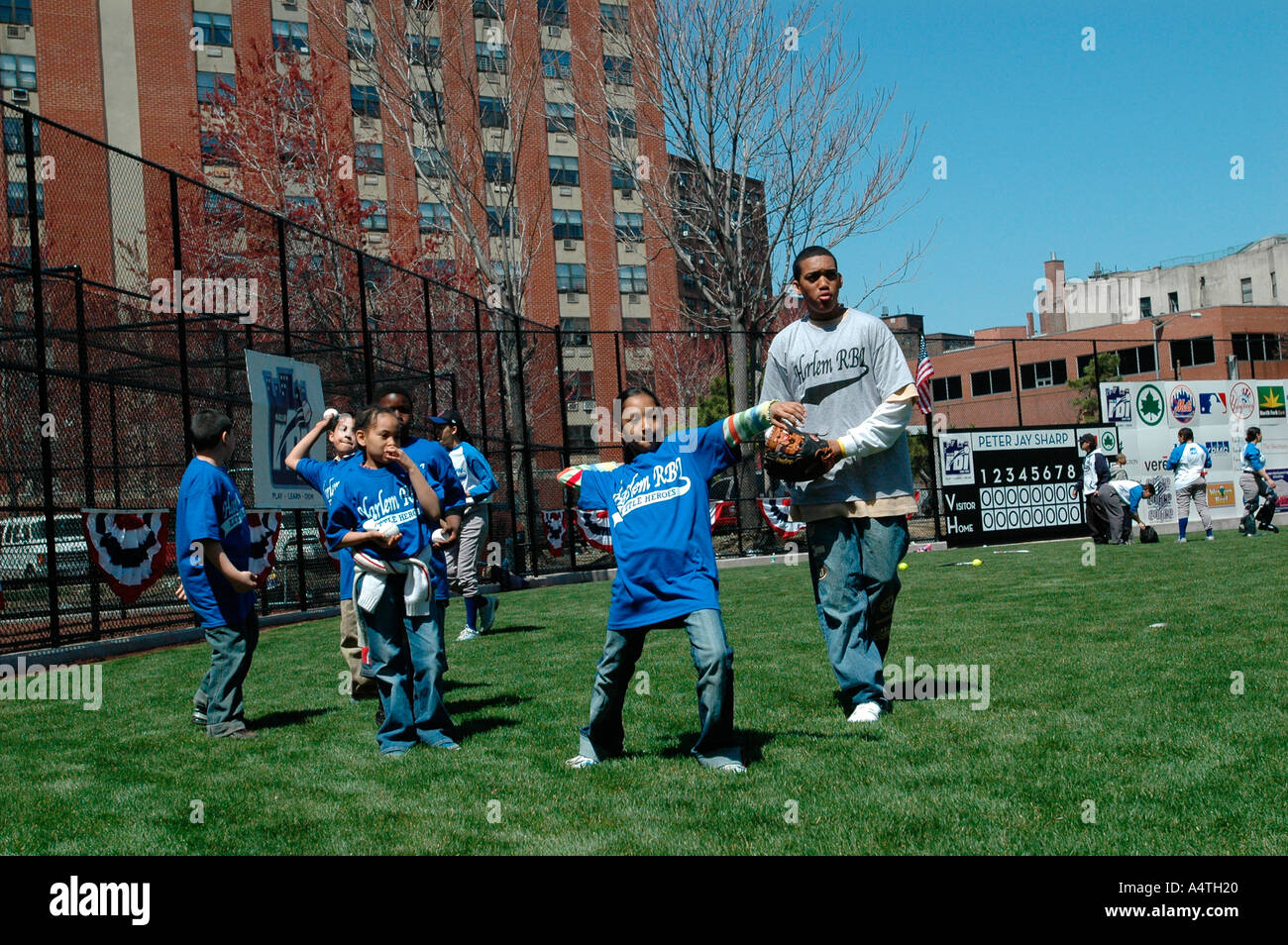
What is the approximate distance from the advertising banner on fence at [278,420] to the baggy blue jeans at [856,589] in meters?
9.35

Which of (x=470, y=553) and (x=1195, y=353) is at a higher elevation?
(x=1195, y=353)

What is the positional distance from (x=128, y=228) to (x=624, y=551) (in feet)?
67.3

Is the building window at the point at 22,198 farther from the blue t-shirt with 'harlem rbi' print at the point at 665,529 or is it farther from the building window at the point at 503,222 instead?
the building window at the point at 503,222

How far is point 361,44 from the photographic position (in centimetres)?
2780

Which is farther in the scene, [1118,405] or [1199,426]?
[1199,426]

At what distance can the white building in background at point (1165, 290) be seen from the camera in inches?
3312

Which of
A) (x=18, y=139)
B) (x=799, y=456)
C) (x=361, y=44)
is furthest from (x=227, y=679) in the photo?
(x=361, y=44)

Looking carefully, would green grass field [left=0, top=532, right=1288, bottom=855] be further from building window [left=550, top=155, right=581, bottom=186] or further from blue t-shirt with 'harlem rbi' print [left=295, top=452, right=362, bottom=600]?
building window [left=550, top=155, right=581, bottom=186]

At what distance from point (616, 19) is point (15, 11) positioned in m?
29.7

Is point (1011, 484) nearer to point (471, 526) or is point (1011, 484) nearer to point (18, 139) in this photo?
Answer: point (471, 526)

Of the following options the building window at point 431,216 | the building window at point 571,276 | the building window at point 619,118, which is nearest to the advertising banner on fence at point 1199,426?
the building window at point 619,118

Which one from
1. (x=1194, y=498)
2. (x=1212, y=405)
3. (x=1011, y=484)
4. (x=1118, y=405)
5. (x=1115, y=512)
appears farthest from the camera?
(x=1212, y=405)

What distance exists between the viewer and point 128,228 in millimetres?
22047
